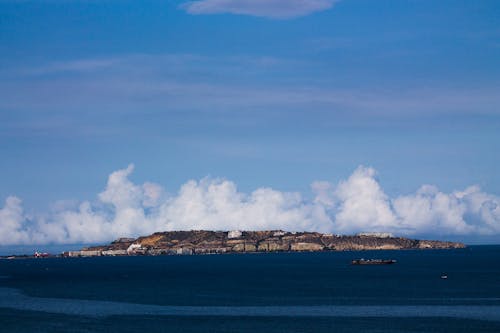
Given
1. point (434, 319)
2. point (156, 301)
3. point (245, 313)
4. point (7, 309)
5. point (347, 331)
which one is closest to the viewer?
point (347, 331)

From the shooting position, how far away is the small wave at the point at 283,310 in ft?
503

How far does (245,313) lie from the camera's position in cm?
15912

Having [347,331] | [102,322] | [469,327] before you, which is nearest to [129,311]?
[102,322]

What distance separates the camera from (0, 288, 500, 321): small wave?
153 meters

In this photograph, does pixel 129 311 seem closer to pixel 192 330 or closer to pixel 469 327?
pixel 192 330

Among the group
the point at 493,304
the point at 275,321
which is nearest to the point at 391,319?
the point at 275,321

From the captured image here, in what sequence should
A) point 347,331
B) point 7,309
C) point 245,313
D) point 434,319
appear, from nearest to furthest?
point 347,331 → point 434,319 → point 245,313 → point 7,309

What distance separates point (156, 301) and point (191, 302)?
919 cm

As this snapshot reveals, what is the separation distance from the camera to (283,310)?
163 m

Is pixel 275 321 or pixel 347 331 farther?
pixel 275 321

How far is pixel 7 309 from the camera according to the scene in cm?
17450

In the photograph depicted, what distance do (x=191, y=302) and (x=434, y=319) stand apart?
60.6m

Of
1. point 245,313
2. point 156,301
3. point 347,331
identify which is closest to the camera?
point 347,331

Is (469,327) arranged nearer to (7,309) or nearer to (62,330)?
(62,330)
